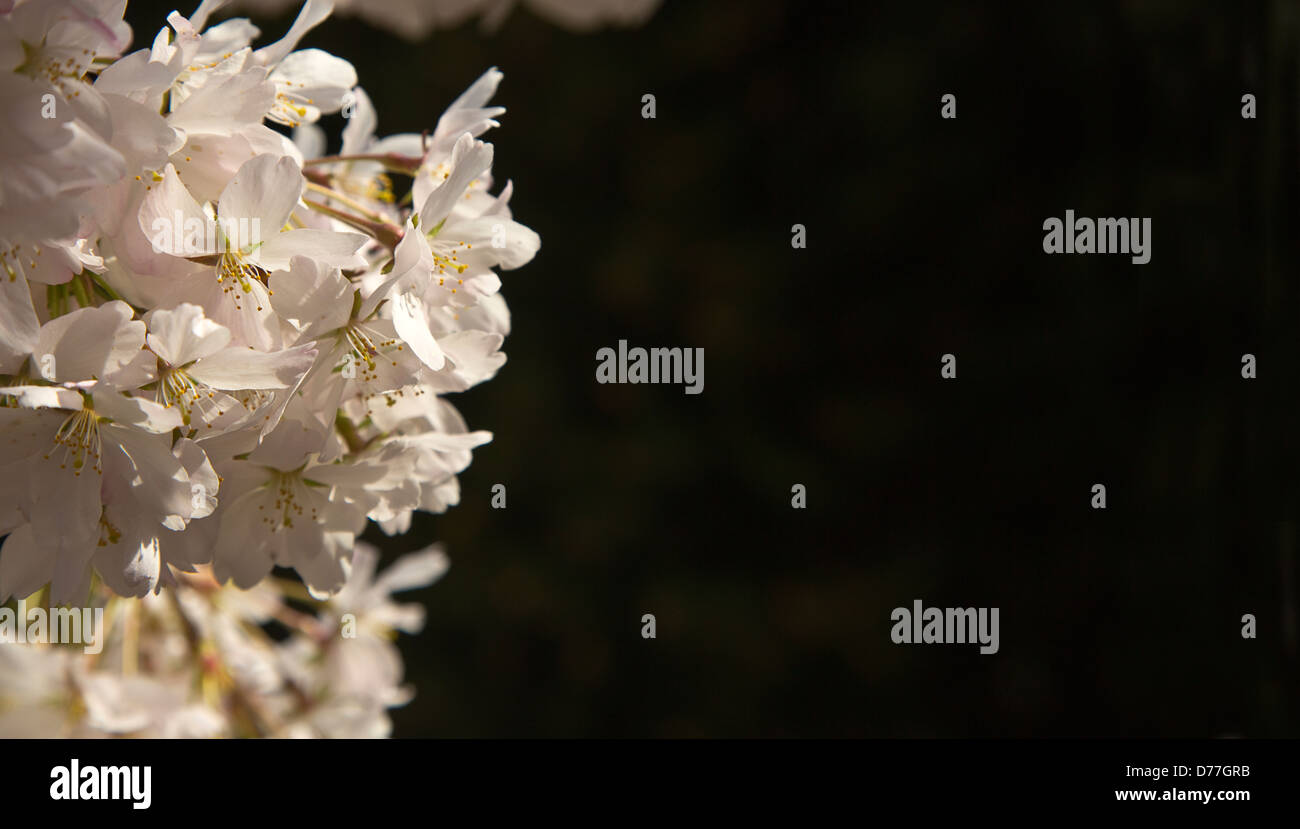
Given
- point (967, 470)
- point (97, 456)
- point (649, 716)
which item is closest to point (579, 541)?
point (649, 716)

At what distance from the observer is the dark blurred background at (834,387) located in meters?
1.26

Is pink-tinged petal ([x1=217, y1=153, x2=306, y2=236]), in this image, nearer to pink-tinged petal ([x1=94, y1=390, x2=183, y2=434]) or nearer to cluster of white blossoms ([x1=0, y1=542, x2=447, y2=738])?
pink-tinged petal ([x1=94, y1=390, x2=183, y2=434])

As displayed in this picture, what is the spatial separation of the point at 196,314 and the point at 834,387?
1.29 m

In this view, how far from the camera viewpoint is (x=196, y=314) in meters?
0.32

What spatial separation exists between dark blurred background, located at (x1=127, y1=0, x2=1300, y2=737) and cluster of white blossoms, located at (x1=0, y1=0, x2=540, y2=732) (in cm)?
106

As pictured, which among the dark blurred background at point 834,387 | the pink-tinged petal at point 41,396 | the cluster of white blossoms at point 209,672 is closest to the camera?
the pink-tinged petal at point 41,396

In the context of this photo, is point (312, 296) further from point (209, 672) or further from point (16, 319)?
point (209, 672)

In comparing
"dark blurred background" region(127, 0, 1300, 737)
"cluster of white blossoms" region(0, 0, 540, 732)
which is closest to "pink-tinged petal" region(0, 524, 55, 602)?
"cluster of white blossoms" region(0, 0, 540, 732)

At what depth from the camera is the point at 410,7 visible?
801 mm

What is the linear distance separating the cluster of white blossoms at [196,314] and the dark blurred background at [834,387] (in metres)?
1.06

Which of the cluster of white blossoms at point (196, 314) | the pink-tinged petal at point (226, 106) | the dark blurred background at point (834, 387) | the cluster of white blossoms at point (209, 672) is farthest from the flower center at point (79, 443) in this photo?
the dark blurred background at point (834, 387)

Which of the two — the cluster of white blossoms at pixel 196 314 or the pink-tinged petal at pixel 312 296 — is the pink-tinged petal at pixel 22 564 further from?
the pink-tinged petal at pixel 312 296

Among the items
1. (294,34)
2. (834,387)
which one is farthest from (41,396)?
(834,387)
